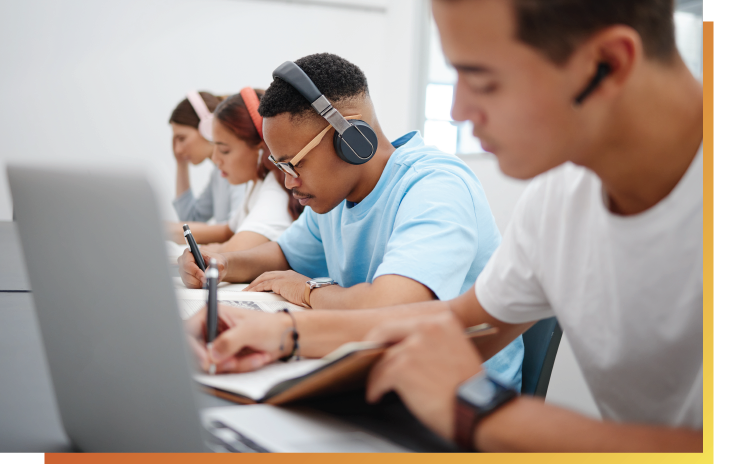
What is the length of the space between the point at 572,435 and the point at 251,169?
180 centimetres

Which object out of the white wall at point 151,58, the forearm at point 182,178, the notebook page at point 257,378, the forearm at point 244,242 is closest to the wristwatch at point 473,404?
the notebook page at point 257,378

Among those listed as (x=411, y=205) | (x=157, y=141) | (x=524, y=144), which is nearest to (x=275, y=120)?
(x=411, y=205)

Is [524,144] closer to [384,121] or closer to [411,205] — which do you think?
[411,205]

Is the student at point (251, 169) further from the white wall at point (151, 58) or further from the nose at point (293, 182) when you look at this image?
the white wall at point (151, 58)

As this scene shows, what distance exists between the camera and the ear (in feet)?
1.69

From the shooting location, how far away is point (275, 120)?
3.79ft

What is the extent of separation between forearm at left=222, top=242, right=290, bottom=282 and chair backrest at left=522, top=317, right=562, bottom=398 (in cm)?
71

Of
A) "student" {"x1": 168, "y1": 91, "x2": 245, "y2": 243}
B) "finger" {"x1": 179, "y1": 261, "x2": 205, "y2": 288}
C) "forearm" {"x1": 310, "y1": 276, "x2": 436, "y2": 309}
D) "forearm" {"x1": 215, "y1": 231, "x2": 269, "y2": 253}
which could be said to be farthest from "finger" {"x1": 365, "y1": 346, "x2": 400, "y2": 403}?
"student" {"x1": 168, "y1": 91, "x2": 245, "y2": 243}

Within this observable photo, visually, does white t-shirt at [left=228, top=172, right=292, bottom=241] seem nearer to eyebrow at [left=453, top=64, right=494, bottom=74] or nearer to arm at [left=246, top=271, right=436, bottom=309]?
arm at [left=246, top=271, right=436, bottom=309]

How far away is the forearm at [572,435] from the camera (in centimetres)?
48

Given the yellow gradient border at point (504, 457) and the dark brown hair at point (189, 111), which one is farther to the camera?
the dark brown hair at point (189, 111)

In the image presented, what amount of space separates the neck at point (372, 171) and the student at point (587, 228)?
1.75 ft

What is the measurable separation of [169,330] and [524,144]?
36 centimetres

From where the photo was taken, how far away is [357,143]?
1.15m
